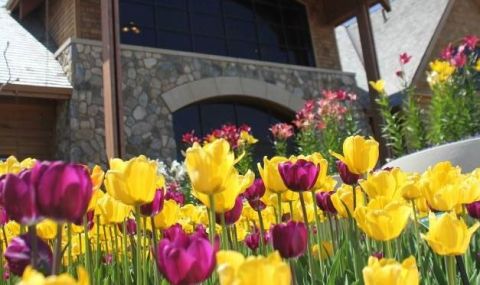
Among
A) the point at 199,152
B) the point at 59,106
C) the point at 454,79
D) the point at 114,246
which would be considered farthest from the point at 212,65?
the point at 199,152

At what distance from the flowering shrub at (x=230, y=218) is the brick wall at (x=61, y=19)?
8648 mm

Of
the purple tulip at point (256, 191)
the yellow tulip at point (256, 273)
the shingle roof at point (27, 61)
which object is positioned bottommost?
the yellow tulip at point (256, 273)

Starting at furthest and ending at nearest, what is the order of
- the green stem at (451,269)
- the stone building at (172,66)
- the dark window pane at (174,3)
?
the dark window pane at (174,3) < the stone building at (172,66) < the green stem at (451,269)

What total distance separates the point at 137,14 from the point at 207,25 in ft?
5.11

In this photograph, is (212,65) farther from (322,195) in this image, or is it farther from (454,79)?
(322,195)

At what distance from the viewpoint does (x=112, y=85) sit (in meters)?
7.71

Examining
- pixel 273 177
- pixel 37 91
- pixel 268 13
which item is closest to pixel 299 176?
pixel 273 177

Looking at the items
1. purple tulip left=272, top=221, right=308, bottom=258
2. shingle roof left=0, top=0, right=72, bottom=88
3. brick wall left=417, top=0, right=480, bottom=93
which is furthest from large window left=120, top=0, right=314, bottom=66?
purple tulip left=272, top=221, right=308, bottom=258

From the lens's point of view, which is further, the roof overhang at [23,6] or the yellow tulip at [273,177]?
the roof overhang at [23,6]

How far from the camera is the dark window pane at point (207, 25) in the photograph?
11.1 metres

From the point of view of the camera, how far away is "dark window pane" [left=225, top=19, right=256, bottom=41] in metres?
11.6

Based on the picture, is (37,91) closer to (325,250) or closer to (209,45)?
(209,45)

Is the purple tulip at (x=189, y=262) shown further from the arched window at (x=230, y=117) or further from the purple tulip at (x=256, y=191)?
the arched window at (x=230, y=117)

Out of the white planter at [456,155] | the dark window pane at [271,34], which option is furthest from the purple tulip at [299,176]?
the dark window pane at [271,34]
